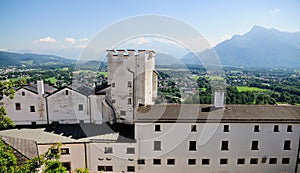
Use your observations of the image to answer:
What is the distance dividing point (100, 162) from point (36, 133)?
6.56 meters

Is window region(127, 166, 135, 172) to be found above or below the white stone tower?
below

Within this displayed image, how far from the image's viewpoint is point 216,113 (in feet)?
56.8

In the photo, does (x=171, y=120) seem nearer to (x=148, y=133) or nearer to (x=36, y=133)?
(x=148, y=133)

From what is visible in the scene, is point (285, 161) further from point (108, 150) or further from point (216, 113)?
point (108, 150)

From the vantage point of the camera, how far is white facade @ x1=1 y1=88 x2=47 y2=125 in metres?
19.5

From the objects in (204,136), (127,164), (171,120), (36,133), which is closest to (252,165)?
(204,136)

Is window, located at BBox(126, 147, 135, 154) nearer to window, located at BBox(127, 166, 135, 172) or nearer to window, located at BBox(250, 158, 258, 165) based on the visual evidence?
window, located at BBox(127, 166, 135, 172)

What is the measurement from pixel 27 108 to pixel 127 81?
420 inches

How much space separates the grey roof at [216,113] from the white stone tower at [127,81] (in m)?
1.97

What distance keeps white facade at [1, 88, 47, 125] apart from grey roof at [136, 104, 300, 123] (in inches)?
408

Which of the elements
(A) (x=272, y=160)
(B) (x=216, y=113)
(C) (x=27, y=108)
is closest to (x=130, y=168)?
(B) (x=216, y=113)

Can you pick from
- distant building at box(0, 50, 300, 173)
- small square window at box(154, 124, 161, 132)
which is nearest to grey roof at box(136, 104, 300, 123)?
distant building at box(0, 50, 300, 173)

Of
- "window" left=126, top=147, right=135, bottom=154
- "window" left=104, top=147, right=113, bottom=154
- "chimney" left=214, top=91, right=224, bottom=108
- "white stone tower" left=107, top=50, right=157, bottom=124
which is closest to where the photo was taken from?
"window" left=104, top=147, right=113, bottom=154

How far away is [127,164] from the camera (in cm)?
1725
